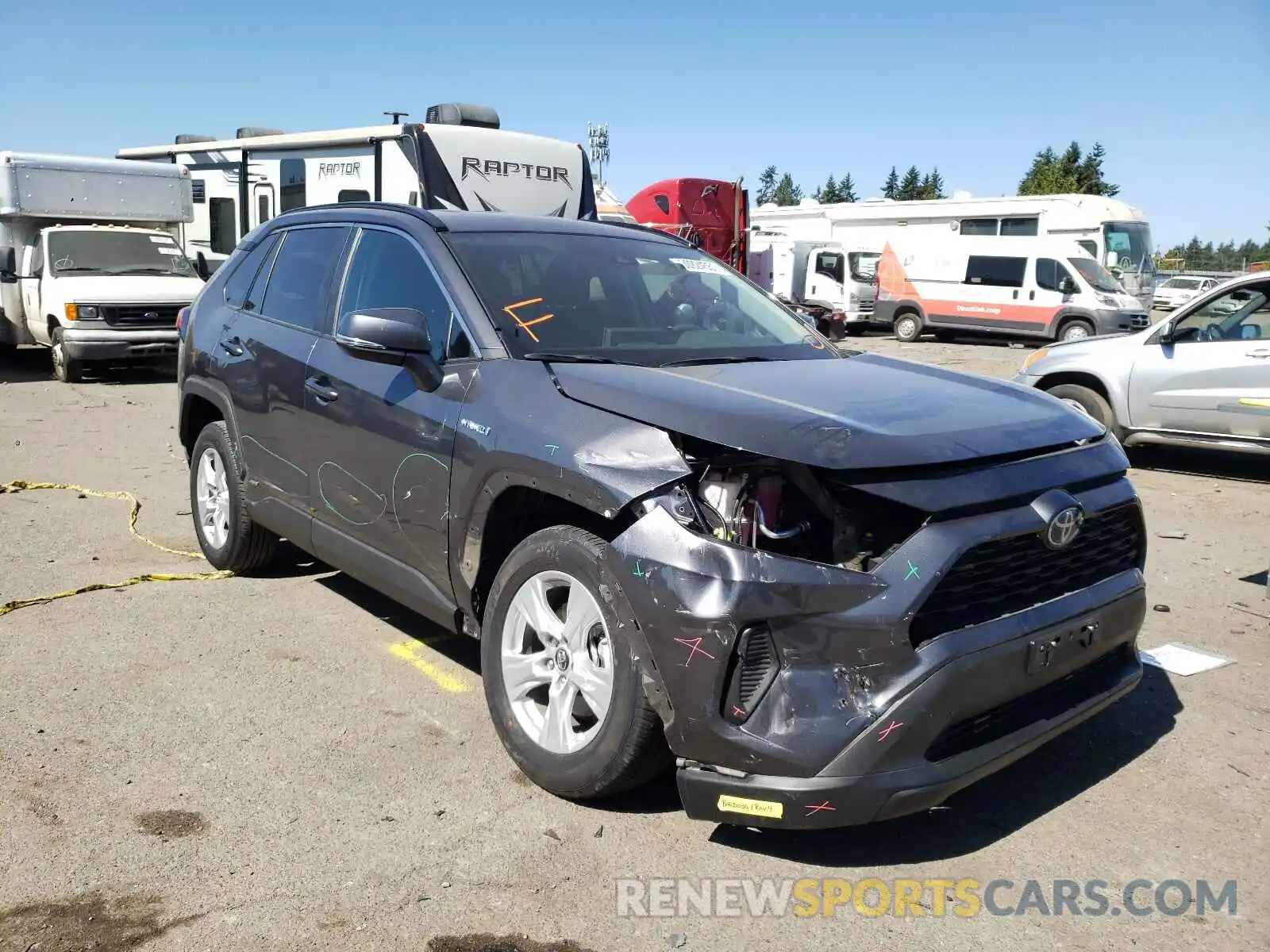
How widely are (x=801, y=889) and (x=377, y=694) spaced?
2.02m

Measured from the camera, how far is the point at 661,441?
308 cm

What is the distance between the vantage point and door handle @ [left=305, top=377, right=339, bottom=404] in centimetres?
445

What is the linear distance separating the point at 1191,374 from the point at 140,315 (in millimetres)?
12559

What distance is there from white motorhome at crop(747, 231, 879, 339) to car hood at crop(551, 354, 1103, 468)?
80.5 feet

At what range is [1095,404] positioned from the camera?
9547mm

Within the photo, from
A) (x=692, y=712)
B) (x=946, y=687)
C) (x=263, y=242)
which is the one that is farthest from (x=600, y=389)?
(x=263, y=242)

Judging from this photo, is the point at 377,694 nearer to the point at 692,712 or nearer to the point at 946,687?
the point at 692,712

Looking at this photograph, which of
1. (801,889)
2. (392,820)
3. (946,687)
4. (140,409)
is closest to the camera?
(946,687)

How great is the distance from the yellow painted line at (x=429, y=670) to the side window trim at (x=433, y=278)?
138cm

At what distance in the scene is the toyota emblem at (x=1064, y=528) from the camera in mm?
3127

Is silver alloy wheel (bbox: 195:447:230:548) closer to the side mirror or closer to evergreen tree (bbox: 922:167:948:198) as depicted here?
the side mirror

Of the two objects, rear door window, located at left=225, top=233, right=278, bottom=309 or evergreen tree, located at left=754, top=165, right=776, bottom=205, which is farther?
evergreen tree, located at left=754, top=165, right=776, bottom=205

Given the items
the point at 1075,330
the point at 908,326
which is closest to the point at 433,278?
the point at 1075,330

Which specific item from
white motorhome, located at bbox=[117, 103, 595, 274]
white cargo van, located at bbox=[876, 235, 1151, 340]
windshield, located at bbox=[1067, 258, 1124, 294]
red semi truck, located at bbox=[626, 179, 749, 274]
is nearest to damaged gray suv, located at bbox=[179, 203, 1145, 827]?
white motorhome, located at bbox=[117, 103, 595, 274]
